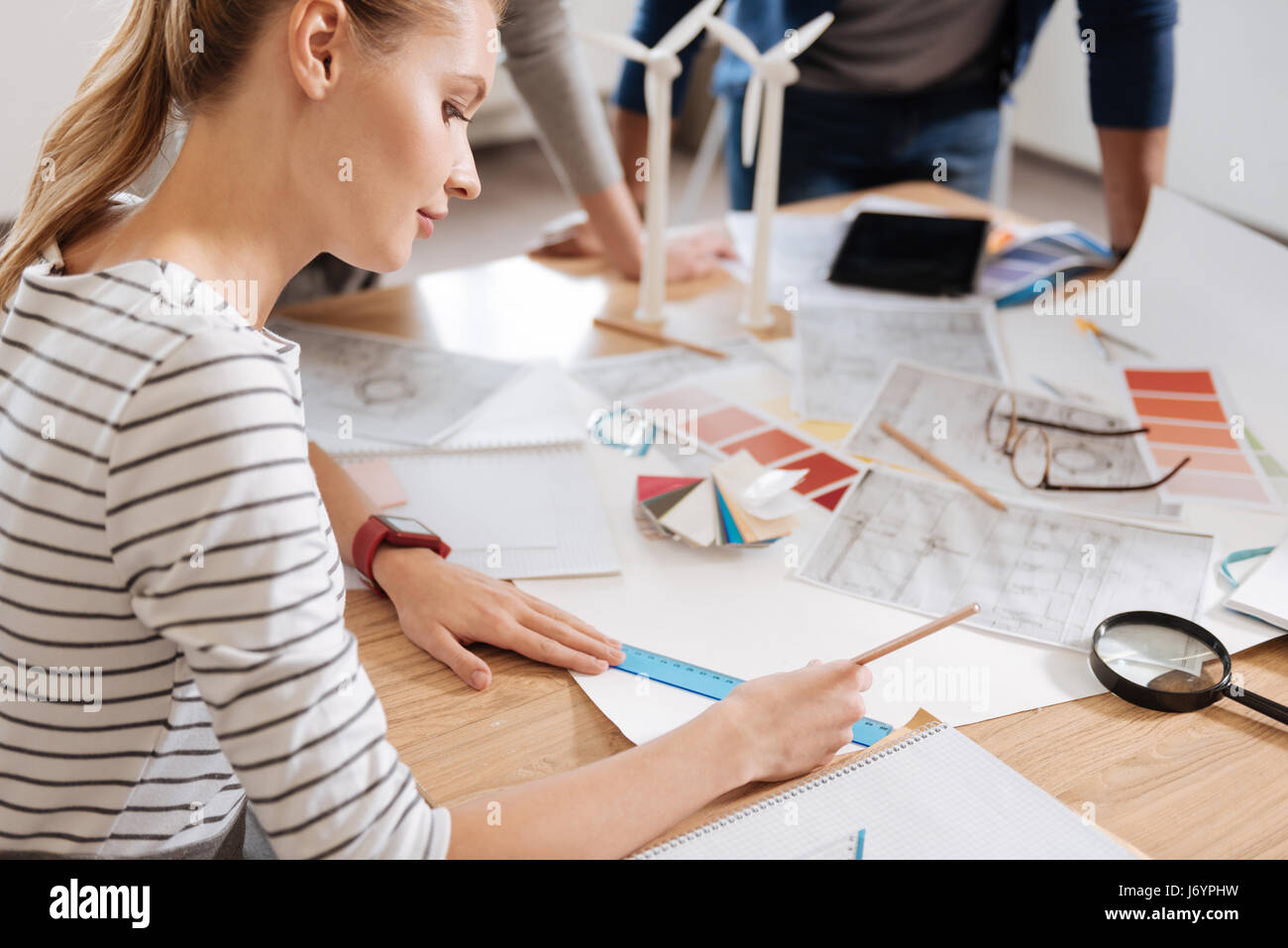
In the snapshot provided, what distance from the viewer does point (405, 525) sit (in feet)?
3.41

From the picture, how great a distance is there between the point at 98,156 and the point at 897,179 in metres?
1.48

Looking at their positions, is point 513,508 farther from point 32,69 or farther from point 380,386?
point 32,69

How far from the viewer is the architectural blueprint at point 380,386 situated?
1246mm

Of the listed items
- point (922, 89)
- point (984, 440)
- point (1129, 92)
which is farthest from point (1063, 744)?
point (922, 89)

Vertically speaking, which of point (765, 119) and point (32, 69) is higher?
point (32, 69)

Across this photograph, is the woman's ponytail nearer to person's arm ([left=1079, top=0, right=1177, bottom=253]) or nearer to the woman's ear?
the woman's ear

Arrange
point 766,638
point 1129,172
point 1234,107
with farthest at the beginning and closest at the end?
point 1234,107 → point 1129,172 → point 766,638

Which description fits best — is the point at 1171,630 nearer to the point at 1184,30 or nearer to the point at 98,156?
the point at 98,156

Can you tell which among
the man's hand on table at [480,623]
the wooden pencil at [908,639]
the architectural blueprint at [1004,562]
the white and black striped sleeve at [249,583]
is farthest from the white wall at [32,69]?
the white and black striped sleeve at [249,583]

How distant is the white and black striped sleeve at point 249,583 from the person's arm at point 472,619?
0.27m

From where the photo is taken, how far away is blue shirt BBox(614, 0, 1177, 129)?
1.63 metres

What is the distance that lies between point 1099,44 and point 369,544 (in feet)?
4.39

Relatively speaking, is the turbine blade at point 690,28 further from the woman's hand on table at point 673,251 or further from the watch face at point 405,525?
the watch face at point 405,525
